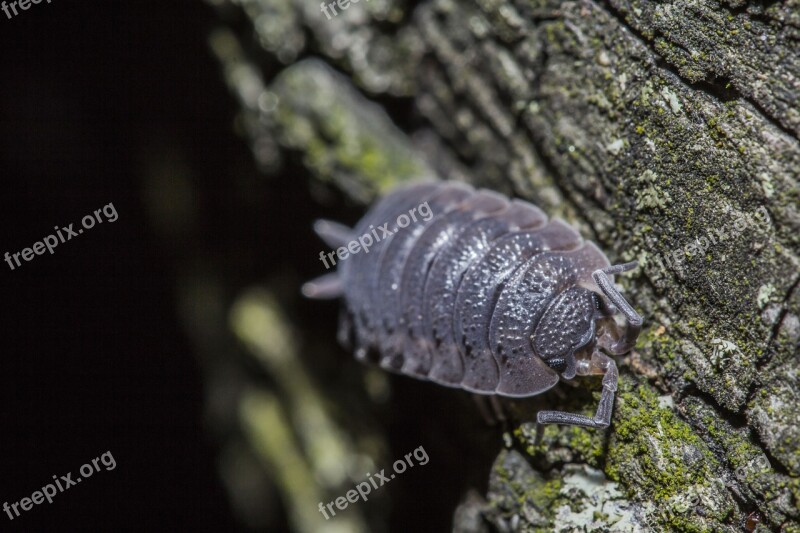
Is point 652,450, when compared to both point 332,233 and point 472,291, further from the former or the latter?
point 332,233

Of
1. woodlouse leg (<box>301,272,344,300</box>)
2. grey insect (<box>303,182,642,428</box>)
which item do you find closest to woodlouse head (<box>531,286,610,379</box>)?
grey insect (<box>303,182,642,428</box>)

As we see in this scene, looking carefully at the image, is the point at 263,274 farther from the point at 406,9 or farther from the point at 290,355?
the point at 406,9

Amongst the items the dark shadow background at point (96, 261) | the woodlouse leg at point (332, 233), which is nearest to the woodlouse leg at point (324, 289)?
the woodlouse leg at point (332, 233)

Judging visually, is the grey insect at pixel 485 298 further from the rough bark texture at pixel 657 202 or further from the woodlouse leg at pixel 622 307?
the rough bark texture at pixel 657 202

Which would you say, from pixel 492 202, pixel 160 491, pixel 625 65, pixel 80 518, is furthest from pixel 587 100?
pixel 80 518

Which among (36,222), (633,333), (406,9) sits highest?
(406,9)

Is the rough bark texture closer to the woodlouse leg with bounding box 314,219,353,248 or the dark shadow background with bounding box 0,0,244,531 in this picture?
the woodlouse leg with bounding box 314,219,353,248
